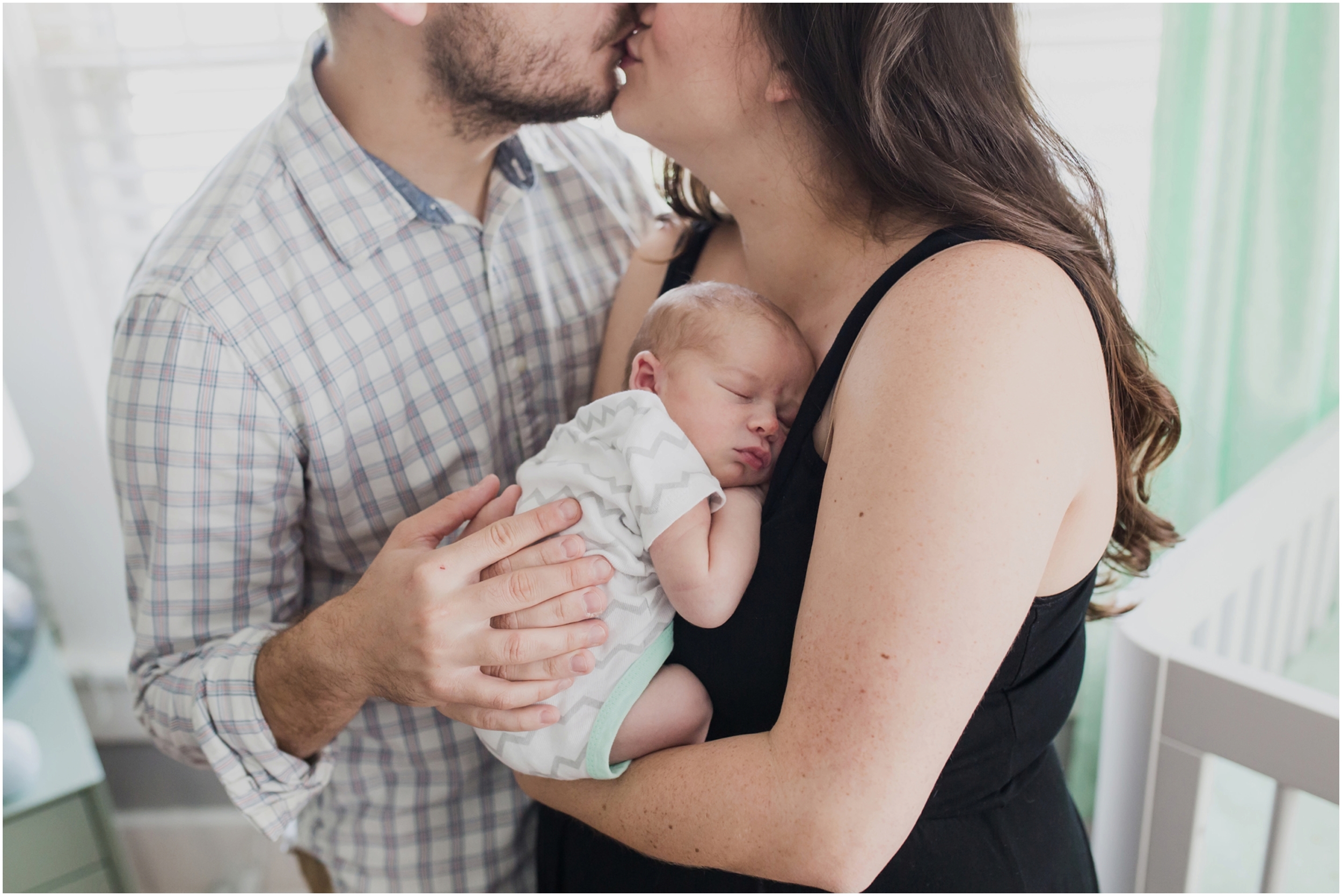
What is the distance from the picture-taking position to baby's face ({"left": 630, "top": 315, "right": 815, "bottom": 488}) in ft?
3.17

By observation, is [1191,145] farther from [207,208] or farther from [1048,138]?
[207,208]

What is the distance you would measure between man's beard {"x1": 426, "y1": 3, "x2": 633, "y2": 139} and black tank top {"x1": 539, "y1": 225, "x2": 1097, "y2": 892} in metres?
0.54

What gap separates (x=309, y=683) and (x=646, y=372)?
21.4 inches

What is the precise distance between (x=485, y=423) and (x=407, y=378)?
0.12 metres

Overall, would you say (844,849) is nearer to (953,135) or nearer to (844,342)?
(844,342)

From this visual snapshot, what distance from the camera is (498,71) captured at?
1161 millimetres

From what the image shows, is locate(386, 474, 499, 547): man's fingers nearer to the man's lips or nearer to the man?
the man

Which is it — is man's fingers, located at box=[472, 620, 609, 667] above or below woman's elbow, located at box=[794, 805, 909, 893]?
above

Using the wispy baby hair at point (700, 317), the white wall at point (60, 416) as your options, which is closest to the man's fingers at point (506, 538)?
the wispy baby hair at point (700, 317)

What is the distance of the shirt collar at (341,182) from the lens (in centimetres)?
113

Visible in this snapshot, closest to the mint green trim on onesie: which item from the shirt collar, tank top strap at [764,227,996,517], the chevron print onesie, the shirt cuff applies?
the chevron print onesie

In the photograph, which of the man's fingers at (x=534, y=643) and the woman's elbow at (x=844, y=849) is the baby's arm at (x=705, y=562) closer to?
the man's fingers at (x=534, y=643)

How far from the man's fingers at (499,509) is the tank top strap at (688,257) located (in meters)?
0.39

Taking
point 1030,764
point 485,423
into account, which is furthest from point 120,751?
point 1030,764
